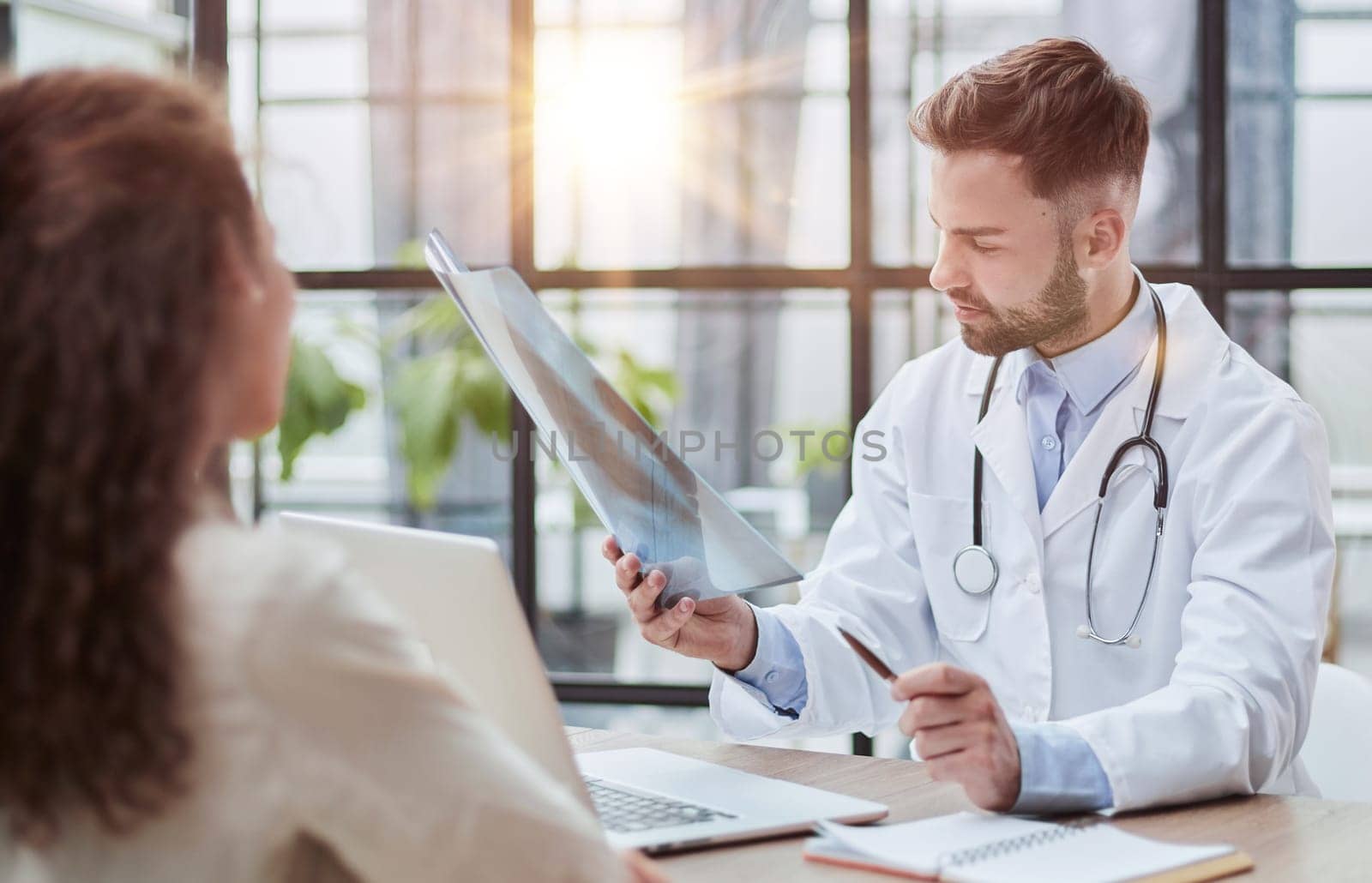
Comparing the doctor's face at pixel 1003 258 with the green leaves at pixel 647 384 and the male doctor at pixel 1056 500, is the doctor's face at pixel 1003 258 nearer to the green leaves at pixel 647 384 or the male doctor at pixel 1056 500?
the male doctor at pixel 1056 500

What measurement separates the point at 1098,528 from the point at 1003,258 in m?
0.42

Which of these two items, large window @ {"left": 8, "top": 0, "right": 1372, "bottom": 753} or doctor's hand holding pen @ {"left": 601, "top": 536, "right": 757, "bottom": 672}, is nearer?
doctor's hand holding pen @ {"left": 601, "top": 536, "right": 757, "bottom": 672}

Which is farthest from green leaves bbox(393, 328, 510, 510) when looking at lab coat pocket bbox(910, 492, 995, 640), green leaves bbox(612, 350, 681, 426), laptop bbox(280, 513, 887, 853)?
laptop bbox(280, 513, 887, 853)

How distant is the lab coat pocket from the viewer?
1.82 metres

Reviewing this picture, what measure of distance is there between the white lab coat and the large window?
0.57 m

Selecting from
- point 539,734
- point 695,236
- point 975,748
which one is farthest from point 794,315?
point 539,734

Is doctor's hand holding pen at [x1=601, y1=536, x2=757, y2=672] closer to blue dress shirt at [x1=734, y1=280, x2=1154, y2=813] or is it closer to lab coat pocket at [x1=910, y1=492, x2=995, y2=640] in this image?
blue dress shirt at [x1=734, y1=280, x2=1154, y2=813]

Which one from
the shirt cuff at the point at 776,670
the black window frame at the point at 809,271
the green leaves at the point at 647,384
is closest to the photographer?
the shirt cuff at the point at 776,670

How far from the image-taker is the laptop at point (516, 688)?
39.4 inches

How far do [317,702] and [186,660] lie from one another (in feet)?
0.24

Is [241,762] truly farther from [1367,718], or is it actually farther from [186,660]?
[1367,718]

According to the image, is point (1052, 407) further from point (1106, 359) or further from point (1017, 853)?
point (1017, 853)

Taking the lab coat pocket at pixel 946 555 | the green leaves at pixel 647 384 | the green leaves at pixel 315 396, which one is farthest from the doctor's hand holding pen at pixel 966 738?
the green leaves at pixel 315 396

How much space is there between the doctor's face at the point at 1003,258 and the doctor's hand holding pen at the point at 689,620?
1.89ft
